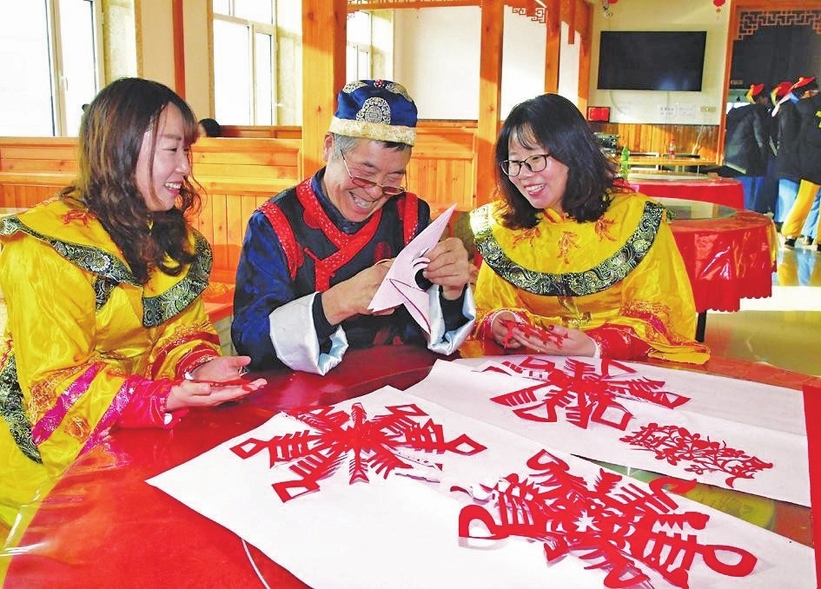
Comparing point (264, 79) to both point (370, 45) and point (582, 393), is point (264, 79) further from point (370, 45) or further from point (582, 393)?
point (582, 393)

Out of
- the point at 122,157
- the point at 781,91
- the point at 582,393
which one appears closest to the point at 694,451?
the point at 582,393

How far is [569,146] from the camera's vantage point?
1719 millimetres

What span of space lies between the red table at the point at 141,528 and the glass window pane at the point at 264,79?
932 cm

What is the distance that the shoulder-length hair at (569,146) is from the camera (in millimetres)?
1713

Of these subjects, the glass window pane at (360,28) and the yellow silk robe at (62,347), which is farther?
the glass window pane at (360,28)

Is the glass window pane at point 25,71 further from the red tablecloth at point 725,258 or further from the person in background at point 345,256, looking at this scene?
the person in background at point 345,256

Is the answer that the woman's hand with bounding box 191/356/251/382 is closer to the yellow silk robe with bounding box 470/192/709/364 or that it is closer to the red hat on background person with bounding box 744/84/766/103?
the yellow silk robe with bounding box 470/192/709/364

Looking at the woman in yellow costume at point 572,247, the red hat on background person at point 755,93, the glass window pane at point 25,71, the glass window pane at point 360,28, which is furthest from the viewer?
the glass window pane at point 360,28

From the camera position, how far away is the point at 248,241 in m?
1.62

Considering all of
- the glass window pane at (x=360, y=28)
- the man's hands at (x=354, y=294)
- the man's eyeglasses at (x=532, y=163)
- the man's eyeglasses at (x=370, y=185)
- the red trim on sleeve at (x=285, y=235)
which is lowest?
the man's hands at (x=354, y=294)

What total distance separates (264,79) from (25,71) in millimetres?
4015

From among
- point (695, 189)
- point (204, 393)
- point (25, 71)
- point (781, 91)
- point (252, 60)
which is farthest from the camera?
point (781, 91)

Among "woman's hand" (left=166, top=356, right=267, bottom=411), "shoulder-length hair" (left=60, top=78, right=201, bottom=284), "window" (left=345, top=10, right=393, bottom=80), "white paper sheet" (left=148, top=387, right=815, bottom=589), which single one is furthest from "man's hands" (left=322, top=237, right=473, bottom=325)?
"window" (left=345, top=10, right=393, bottom=80)

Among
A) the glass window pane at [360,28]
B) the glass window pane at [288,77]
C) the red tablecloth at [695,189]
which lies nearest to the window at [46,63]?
the glass window pane at [288,77]
